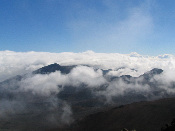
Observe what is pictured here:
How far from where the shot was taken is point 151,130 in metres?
199

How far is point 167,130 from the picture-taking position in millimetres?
96938

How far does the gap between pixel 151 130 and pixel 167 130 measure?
111986mm

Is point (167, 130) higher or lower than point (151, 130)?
higher

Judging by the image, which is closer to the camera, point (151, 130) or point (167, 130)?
point (167, 130)
